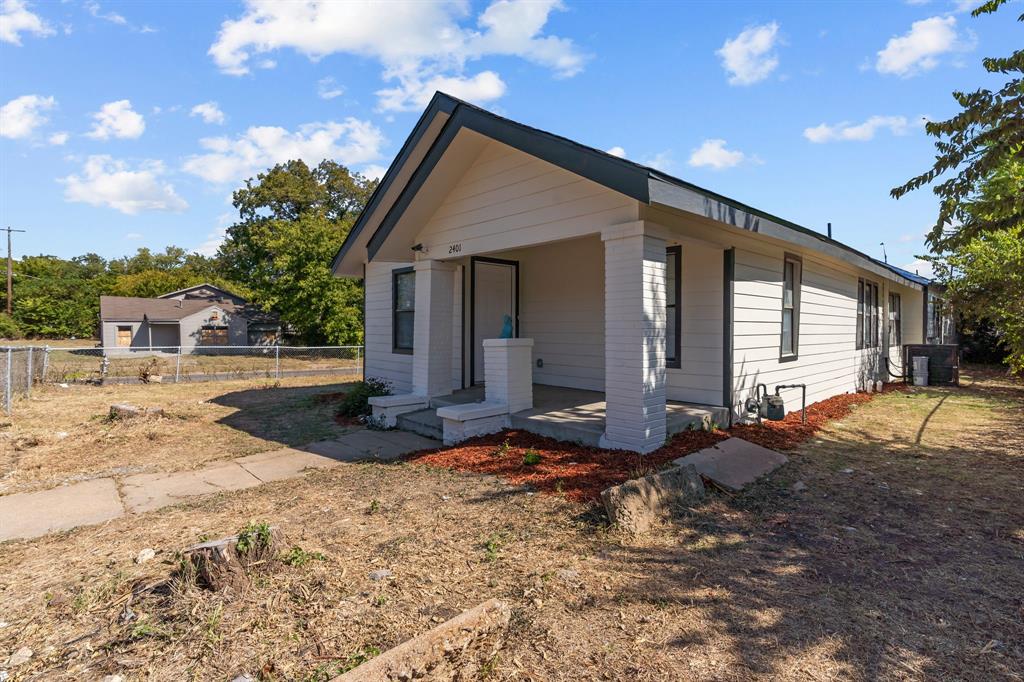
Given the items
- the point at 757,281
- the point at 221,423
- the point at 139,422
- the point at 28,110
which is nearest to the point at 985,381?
the point at 757,281

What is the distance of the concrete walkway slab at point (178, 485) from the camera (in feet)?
15.6

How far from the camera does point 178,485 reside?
206 inches

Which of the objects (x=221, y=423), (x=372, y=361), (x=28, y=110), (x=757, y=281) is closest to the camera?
(x=757, y=281)

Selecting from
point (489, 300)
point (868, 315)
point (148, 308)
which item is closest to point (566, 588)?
point (489, 300)

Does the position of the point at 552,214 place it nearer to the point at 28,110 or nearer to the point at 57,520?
the point at 57,520

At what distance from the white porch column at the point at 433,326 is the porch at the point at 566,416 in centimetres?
34

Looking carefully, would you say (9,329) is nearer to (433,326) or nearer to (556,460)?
(433,326)

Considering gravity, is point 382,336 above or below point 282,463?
above

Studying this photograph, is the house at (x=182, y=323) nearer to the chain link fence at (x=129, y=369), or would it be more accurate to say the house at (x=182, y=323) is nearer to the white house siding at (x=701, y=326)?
the chain link fence at (x=129, y=369)

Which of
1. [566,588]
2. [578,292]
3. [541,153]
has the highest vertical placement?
[541,153]

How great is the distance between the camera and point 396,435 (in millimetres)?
7473

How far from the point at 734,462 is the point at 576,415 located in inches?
80.9

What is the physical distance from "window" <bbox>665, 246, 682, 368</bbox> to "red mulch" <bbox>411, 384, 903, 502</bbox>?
50.0 inches

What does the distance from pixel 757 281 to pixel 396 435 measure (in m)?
5.69
